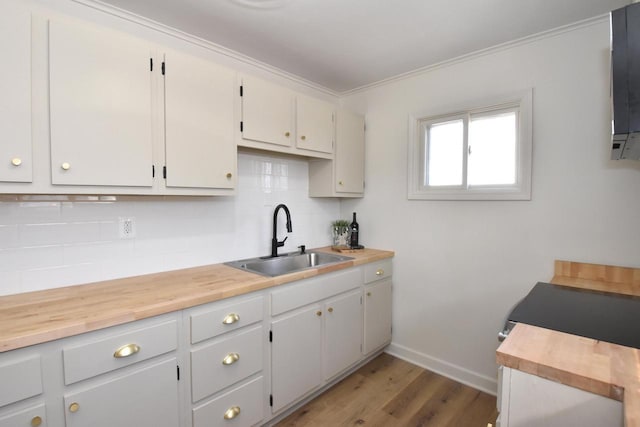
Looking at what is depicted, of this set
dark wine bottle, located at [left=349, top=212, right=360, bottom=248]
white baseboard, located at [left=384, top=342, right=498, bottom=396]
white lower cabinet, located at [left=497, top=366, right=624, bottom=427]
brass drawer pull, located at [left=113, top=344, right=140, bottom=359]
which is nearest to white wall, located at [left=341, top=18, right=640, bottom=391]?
white baseboard, located at [left=384, top=342, right=498, bottom=396]

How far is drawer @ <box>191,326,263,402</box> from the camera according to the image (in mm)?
1478

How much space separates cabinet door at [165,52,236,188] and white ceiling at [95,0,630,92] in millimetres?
326

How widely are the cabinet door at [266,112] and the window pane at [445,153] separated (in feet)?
3.94

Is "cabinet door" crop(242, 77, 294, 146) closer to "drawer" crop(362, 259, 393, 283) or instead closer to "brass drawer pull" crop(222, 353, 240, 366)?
"drawer" crop(362, 259, 393, 283)

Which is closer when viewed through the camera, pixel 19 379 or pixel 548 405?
pixel 548 405

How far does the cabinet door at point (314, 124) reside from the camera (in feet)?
7.63

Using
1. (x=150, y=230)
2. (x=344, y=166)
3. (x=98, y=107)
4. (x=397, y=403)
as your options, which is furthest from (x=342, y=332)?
(x=98, y=107)

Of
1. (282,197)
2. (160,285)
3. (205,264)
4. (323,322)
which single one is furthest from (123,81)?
(323,322)

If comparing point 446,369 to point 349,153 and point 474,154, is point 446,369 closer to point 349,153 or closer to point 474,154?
point 474,154

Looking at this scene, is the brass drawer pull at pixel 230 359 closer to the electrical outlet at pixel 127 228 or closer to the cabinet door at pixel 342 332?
the cabinet door at pixel 342 332

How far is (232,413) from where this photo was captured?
1.61m

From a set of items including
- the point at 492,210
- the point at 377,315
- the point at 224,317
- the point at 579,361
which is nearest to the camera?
the point at 579,361

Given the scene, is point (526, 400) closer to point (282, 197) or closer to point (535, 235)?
point (535, 235)

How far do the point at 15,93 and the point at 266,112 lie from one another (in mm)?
1223
